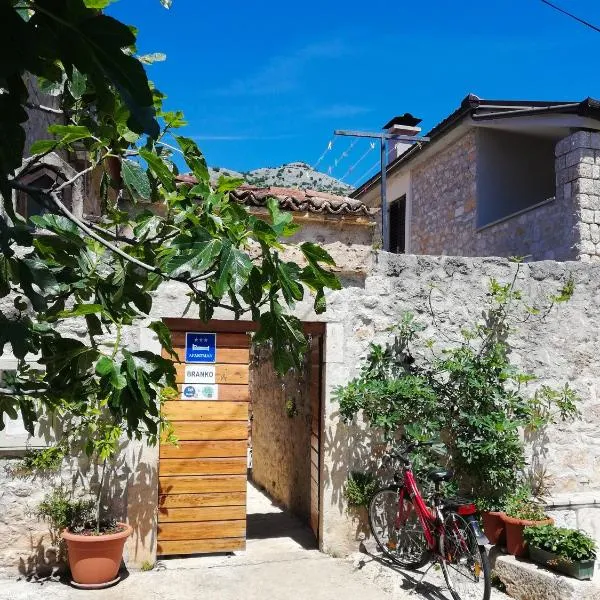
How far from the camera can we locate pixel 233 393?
592cm

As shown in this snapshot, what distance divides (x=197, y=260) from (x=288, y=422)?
6.72 meters

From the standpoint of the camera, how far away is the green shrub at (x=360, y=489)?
5746 millimetres

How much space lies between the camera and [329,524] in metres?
5.80

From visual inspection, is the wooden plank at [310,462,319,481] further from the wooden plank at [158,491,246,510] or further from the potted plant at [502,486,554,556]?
the potted plant at [502,486,554,556]

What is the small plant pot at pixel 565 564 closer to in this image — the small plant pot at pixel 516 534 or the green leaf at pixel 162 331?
the small plant pot at pixel 516 534

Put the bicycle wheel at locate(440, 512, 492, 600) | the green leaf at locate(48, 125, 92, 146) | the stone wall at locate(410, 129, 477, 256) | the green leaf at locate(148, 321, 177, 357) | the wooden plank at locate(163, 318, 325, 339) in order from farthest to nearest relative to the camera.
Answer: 1. the stone wall at locate(410, 129, 477, 256)
2. the wooden plank at locate(163, 318, 325, 339)
3. the bicycle wheel at locate(440, 512, 492, 600)
4. the green leaf at locate(148, 321, 177, 357)
5. the green leaf at locate(48, 125, 92, 146)

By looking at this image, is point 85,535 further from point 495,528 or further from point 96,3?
point 96,3

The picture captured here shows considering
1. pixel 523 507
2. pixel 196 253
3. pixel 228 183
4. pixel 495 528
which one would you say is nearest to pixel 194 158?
pixel 228 183

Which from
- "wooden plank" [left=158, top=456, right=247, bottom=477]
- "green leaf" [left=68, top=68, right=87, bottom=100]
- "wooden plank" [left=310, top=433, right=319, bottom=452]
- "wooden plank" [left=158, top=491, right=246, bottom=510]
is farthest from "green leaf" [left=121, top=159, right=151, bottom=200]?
"wooden plank" [left=310, top=433, right=319, bottom=452]

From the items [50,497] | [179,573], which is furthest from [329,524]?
[50,497]

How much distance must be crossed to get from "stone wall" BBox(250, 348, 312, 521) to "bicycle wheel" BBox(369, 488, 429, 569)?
1.45 meters

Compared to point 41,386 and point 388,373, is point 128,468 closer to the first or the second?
point 388,373

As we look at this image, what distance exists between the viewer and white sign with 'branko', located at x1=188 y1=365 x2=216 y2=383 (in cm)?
580

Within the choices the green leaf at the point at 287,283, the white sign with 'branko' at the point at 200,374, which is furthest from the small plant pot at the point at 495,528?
the green leaf at the point at 287,283
